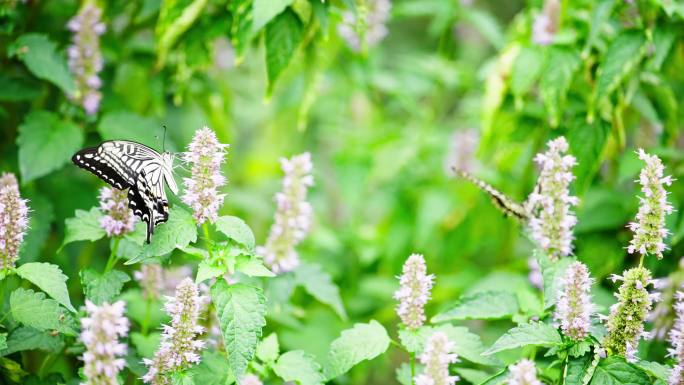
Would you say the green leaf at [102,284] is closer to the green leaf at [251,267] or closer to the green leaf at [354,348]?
the green leaf at [251,267]

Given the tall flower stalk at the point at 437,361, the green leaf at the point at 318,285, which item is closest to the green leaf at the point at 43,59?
the green leaf at the point at 318,285

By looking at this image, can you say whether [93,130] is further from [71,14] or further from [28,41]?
[71,14]

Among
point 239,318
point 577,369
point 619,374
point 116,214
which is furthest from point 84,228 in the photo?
point 619,374

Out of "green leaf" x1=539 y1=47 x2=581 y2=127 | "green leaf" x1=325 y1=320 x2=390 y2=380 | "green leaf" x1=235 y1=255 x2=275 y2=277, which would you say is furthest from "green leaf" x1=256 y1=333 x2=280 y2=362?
"green leaf" x1=539 y1=47 x2=581 y2=127

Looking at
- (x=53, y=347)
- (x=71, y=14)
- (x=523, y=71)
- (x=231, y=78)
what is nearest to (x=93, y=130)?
(x=71, y=14)

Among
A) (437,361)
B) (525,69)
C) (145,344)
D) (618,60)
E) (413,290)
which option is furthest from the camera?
(525,69)

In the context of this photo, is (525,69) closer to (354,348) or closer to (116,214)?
(354,348)
